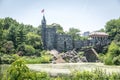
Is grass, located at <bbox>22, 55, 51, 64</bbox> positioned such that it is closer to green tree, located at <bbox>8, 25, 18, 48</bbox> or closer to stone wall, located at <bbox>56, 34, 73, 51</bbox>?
green tree, located at <bbox>8, 25, 18, 48</bbox>

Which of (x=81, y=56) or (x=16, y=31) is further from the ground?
(x=16, y=31)

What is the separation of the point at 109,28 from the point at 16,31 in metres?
13.6

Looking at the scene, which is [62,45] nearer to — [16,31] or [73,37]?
[73,37]

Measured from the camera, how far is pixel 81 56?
119 feet

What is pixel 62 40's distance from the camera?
4106 cm

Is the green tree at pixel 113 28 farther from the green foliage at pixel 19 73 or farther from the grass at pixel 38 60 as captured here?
the green foliage at pixel 19 73

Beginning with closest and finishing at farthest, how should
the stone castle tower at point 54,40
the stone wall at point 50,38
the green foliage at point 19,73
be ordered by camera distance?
the green foliage at point 19,73 < the stone castle tower at point 54,40 < the stone wall at point 50,38

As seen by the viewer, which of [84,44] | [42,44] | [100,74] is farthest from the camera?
[84,44]

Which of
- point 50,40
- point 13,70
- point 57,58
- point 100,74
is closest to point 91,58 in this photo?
point 57,58

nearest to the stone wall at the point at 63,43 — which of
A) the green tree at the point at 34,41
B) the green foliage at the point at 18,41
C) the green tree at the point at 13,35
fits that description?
the green foliage at the point at 18,41

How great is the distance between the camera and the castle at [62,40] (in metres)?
39.9

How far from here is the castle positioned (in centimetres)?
3991

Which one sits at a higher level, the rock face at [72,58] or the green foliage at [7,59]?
the green foliage at [7,59]

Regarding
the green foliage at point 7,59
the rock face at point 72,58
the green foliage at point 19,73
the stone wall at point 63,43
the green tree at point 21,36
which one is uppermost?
the green tree at point 21,36
